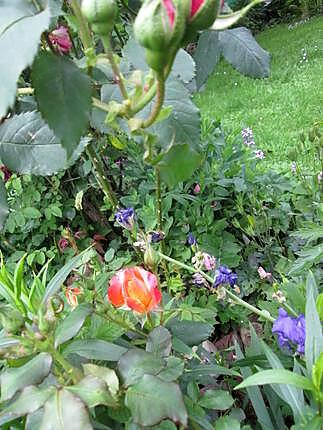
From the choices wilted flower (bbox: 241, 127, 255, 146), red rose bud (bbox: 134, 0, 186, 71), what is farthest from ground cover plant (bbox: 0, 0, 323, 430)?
wilted flower (bbox: 241, 127, 255, 146)

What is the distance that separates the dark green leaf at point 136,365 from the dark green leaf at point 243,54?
1.24ft

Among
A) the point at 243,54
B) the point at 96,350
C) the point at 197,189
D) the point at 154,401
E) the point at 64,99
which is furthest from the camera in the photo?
the point at 197,189

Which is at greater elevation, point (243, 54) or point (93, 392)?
point (243, 54)

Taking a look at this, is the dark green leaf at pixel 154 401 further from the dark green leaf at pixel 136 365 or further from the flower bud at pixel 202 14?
the flower bud at pixel 202 14

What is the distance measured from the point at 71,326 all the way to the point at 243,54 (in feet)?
1.32

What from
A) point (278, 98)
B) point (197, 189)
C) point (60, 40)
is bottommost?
point (278, 98)

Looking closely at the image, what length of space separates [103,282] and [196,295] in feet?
1.83

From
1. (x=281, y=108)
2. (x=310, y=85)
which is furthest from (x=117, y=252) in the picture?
(x=310, y=85)

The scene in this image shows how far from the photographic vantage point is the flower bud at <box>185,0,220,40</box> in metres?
0.34

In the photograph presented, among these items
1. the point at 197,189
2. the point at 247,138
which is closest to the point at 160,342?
the point at 197,189

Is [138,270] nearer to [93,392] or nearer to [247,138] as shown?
[93,392]

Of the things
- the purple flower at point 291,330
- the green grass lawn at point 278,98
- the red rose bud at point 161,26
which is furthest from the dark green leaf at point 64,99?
the green grass lawn at point 278,98

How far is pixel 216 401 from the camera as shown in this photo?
27.9 inches

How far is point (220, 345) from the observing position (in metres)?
1.27
